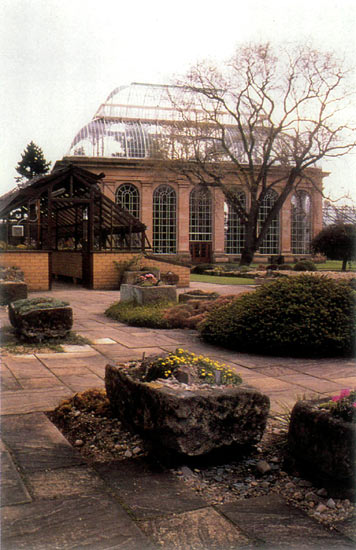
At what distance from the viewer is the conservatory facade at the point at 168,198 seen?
43344 mm

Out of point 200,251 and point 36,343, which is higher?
point 200,251

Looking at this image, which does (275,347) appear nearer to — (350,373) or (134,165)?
(350,373)

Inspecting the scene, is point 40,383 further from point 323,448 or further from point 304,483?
point 323,448

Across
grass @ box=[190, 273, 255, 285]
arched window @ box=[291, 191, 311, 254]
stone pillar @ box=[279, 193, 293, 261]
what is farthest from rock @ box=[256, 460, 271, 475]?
arched window @ box=[291, 191, 311, 254]

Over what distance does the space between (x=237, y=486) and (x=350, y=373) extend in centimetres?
342

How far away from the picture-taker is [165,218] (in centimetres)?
4506

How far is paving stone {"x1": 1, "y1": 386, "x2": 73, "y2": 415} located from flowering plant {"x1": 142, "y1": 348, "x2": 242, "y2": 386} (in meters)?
1.11

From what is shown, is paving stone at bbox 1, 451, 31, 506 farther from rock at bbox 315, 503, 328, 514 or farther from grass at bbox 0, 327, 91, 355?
grass at bbox 0, 327, 91, 355

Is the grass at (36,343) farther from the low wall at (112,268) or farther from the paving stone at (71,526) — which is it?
the low wall at (112,268)

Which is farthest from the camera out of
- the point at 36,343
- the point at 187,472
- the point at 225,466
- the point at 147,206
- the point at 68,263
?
the point at 147,206

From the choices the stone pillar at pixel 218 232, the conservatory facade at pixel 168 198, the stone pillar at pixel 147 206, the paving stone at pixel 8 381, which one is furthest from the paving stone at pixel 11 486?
the stone pillar at pixel 218 232

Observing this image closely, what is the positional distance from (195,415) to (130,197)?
41.8 metres

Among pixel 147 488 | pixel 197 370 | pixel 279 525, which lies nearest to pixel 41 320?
pixel 197 370

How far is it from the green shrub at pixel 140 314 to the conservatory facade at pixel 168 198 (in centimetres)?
3122
